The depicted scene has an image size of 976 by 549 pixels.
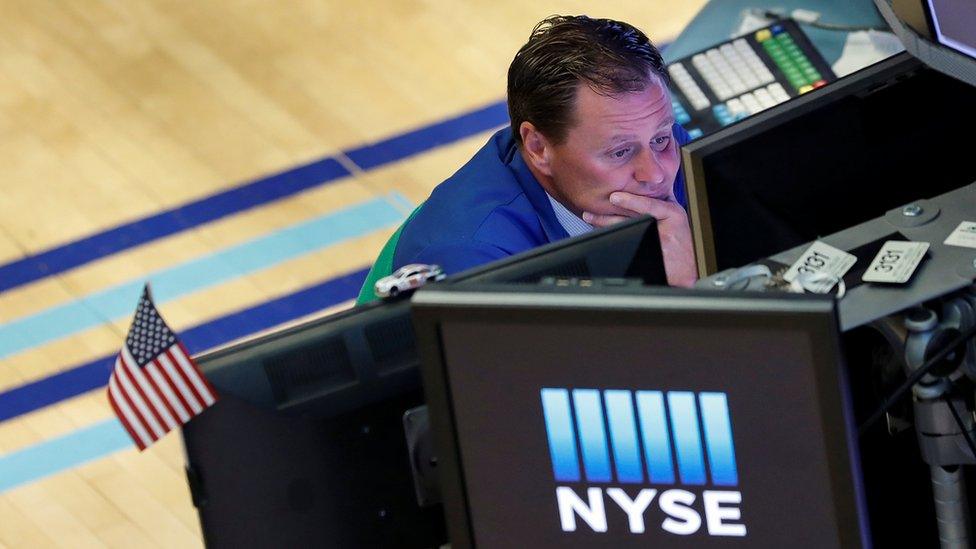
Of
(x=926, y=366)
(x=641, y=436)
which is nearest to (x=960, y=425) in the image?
(x=926, y=366)

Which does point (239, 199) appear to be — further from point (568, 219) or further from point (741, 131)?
point (741, 131)

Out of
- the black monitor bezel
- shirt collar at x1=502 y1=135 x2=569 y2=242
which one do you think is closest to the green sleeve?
shirt collar at x1=502 y1=135 x2=569 y2=242

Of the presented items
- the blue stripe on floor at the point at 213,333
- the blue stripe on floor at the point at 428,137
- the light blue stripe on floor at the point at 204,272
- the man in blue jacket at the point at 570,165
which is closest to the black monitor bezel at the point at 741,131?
the man in blue jacket at the point at 570,165

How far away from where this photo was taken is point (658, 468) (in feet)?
5.47

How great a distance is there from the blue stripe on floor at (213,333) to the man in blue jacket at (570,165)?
170 centimetres

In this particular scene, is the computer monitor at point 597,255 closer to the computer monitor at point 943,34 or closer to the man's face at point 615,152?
the computer monitor at point 943,34

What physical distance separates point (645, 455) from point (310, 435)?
509 millimetres

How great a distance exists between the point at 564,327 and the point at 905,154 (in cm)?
79

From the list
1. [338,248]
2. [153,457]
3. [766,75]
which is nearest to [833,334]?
[766,75]

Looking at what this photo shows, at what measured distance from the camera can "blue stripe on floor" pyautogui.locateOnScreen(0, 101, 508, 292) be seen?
16.0 ft

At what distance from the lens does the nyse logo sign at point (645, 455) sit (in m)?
1.63

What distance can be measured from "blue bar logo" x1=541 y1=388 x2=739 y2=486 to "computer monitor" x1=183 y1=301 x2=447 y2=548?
1.30 ft

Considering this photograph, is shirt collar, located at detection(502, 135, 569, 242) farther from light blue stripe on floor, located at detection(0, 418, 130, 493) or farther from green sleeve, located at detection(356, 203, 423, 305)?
light blue stripe on floor, located at detection(0, 418, 130, 493)

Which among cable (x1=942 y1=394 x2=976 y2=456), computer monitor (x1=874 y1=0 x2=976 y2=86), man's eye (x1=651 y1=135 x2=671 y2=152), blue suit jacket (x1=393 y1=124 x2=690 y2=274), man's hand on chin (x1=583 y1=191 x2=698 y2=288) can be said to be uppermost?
computer monitor (x1=874 y1=0 x2=976 y2=86)
